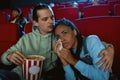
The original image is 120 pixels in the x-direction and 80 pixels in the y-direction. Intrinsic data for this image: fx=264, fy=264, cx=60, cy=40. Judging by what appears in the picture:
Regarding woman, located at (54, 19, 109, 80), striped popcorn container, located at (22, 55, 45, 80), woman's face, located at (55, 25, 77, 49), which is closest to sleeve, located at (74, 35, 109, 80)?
woman, located at (54, 19, 109, 80)

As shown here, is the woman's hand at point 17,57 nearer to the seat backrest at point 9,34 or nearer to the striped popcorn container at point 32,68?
the striped popcorn container at point 32,68

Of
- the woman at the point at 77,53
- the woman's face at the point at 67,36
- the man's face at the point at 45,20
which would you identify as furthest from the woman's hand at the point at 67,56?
the man's face at the point at 45,20

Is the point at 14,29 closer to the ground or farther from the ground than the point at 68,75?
farther from the ground

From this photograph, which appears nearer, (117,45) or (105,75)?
(105,75)

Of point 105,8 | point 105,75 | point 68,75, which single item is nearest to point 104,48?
point 105,75

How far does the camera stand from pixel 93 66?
1.68m

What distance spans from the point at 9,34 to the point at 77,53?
0.86 m

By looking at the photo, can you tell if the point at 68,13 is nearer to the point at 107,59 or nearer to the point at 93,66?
the point at 93,66

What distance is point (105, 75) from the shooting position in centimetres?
161

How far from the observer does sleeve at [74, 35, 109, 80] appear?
162 cm

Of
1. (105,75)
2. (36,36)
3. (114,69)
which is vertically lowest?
(114,69)

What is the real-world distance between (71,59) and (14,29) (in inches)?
36.4

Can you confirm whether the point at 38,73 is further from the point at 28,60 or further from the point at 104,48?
the point at 104,48

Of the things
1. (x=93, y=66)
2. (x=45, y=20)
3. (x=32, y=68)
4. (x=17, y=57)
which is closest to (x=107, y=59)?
(x=93, y=66)
